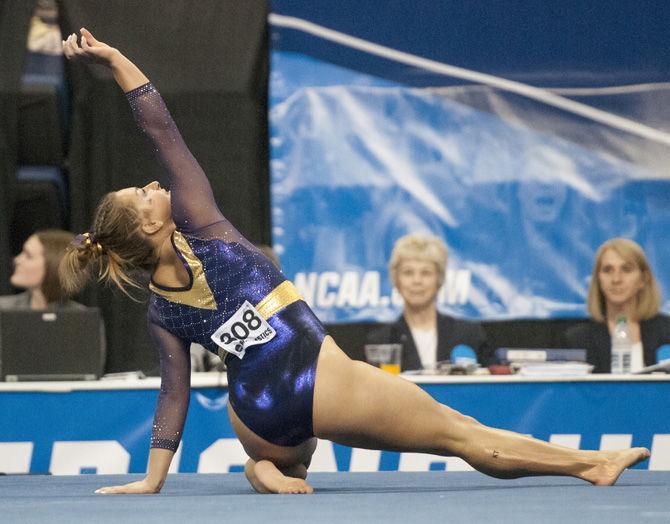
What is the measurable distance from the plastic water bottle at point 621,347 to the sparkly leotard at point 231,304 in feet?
7.83

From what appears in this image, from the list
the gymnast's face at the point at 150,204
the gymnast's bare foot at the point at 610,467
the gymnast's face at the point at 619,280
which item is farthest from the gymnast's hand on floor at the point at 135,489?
the gymnast's face at the point at 619,280

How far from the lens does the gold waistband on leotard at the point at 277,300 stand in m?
3.56

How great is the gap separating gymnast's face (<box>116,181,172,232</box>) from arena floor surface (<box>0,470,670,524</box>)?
31.0 inches

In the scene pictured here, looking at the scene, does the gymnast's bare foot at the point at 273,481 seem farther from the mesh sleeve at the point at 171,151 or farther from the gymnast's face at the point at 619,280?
the gymnast's face at the point at 619,280

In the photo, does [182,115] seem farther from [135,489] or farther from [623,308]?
[135,489]

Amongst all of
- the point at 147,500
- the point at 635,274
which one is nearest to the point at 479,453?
the point at 147,500

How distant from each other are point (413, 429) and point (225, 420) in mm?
1746

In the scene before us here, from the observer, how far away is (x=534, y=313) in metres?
6.67

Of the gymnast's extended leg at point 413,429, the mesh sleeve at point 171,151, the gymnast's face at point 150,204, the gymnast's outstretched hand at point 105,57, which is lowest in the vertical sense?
the gymnast's extended leg at point 413,429

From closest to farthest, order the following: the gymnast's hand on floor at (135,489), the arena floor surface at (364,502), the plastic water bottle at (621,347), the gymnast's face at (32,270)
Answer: the arena floor surface at (364,502)
the gymnast's hand on floor at (135,489)
the plastic water bottle at (621,347)
the gymnast's face at (32,270)

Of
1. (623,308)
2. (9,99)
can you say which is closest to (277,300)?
(623,308)

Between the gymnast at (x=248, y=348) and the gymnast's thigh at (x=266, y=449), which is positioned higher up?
the gymnast at (x=248, y=348)

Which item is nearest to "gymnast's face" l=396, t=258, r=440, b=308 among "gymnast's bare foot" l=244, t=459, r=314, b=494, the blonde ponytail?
"gymnast's bare foot" l=244, t=459, r=314, b=494

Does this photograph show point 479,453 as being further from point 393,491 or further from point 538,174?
point 538,174
